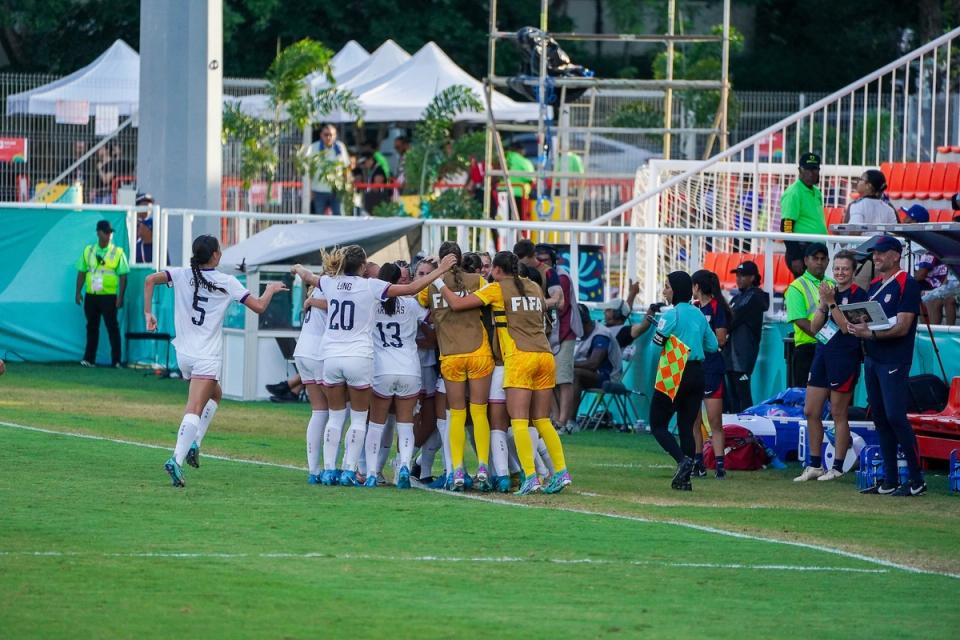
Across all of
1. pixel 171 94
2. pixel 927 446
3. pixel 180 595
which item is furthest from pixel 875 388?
pixel 171 94

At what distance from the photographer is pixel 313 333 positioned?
1409cm

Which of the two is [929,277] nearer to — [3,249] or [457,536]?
[457,536]

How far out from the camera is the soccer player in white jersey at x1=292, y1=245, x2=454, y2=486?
13555 millimetres

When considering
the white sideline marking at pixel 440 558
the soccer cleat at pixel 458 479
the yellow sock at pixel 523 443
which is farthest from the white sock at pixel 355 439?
the white sideline marking at pixel 440 558

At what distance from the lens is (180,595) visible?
9.14 m

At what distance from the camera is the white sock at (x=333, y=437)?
45.6 ft

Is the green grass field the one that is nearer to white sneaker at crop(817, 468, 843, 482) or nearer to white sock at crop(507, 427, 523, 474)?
white sneaker at crop(817, 468, 843, 482)

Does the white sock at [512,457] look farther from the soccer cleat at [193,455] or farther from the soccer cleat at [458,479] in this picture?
the soccer cleat at [193,455]

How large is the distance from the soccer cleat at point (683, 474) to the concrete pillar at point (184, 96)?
13381 mm

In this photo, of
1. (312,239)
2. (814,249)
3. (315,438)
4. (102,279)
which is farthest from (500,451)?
(102,279)

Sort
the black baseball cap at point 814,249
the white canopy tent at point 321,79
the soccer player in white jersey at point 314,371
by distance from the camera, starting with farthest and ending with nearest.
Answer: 1. the white canopy tent at point 321,79
2. the black baseball cap at point 814,249
3. the soccer player in white jersey at point 314,371

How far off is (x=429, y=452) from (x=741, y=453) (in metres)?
3.27

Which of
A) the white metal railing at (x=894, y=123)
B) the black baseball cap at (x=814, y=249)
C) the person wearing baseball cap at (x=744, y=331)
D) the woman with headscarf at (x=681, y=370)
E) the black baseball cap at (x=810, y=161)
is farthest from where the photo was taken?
the white metal railing at (x=894, y=123)

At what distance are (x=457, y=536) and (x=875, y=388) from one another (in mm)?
4429
